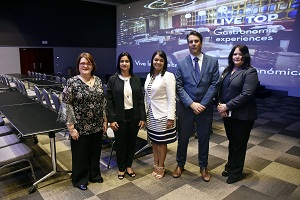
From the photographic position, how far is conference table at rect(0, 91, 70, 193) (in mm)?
2101

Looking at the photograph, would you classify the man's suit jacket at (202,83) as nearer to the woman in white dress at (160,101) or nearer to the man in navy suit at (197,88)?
the man in navy suit at (197,88)

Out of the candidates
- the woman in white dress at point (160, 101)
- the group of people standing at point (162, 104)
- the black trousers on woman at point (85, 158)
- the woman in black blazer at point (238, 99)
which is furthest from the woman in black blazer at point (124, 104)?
the woman in black blazer at point (238, 99)

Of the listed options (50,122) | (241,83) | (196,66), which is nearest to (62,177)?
(50,122)

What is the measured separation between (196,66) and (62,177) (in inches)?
74.5

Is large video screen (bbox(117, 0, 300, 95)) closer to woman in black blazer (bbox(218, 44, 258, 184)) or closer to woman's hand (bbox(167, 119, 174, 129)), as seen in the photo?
woman in black blazer (bbox(218, 44, 258, 184))

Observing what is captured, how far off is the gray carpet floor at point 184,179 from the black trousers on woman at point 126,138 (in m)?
0.24

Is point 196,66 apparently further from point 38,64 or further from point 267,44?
point 38,64

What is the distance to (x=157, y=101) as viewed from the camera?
228 centimetres

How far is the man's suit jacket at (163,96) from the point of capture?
2.24 metres

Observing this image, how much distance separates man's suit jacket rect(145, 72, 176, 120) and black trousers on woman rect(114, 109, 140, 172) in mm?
258

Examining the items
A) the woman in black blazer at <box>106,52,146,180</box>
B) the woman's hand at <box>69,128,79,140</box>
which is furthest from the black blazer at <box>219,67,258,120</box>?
the woman's hand at <box>69,128,79,140</box>

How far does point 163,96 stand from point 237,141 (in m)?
0.91

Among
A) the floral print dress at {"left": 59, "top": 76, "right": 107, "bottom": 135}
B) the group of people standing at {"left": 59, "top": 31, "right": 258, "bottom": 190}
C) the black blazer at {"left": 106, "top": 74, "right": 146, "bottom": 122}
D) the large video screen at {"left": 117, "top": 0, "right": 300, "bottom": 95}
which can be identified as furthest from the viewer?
the large video screen at {"left": 117, "top": 0, "right": 300, "bottom": 95}

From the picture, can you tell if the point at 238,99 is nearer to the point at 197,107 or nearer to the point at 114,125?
the point at 197,107
